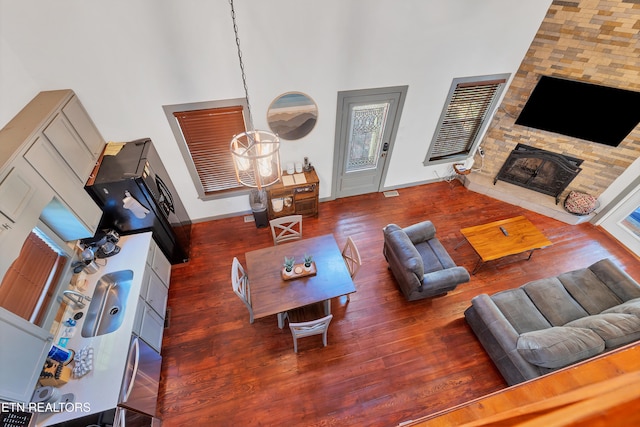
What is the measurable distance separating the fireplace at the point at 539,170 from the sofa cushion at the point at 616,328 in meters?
2.80

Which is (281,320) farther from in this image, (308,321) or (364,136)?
(364,136)

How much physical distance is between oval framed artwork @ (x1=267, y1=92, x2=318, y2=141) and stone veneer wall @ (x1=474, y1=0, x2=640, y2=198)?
3276mm

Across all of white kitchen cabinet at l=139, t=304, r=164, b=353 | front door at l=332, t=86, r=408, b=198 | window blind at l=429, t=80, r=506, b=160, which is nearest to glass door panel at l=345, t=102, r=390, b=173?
front door at l=332, t=86, r=408, b=198

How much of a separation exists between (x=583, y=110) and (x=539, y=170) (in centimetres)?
112

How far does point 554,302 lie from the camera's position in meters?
Answer: 3.21

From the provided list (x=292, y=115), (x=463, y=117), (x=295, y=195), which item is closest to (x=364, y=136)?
(x=292, y=115)

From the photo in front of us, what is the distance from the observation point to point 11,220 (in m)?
1.92

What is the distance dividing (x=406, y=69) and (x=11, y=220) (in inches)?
170

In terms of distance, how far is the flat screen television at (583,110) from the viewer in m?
3.69

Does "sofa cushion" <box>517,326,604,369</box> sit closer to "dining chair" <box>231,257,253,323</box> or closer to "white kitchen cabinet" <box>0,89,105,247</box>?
"dining chair" <box>231,257,253,323</box>

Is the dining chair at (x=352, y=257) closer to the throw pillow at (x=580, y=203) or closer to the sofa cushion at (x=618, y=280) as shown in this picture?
the sofa cushion at (x=618, y=280)

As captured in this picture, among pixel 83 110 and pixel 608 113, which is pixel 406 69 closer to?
pixel 608 113

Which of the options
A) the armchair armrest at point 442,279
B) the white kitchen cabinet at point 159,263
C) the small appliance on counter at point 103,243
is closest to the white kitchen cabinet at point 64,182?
the small appliance on counter at point 103,243

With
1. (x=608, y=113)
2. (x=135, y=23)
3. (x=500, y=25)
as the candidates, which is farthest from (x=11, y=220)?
(x=608, y=113)
